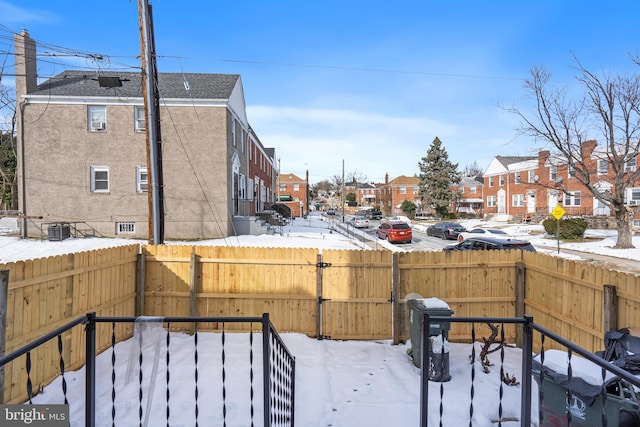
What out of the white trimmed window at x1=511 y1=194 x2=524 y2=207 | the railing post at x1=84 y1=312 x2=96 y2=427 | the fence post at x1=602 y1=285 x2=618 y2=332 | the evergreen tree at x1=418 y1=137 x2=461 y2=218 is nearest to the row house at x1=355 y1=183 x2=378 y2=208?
the evergreen tree at x1=418 y1=137 x2=461 y2=218

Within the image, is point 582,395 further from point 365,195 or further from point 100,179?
point 365,195

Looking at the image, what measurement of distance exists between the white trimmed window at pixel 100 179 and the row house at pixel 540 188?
2869cm

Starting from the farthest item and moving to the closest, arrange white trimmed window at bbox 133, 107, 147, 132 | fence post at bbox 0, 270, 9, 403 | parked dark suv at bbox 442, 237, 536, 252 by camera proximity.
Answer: white trimmed window at bbox 133, 107, 147, 132 < parked dark suv at bbox 442, 237, 536, 252 < fence post at bbox 0, 270, 9, 403

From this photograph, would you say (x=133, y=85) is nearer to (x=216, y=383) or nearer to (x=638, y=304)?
(x=216, y=383)

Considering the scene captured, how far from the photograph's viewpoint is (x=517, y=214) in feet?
142

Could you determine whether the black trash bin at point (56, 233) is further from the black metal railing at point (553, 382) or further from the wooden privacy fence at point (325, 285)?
the black metal railing at point (553, 382)

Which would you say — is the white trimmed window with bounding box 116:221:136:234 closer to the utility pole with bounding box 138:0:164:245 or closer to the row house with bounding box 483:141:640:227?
the utility pole with bounding box 138:0:164:245

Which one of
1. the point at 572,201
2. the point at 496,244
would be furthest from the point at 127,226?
the point at 572,201

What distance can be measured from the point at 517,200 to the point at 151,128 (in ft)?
147

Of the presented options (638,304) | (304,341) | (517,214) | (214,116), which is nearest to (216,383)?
(304,341)

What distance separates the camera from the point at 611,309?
5.02 meters

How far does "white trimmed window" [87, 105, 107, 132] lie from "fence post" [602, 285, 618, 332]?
20960 millimetres

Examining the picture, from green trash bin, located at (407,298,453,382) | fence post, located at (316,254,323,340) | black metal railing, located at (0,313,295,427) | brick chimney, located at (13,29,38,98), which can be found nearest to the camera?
black metal railing, located at (0,313,295,427)

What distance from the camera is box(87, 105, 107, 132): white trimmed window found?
18516 millimetres
